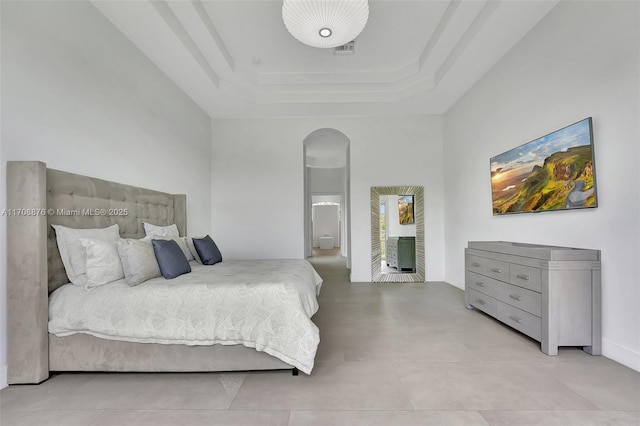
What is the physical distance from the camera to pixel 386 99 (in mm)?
4719

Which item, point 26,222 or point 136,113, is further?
point 136,113

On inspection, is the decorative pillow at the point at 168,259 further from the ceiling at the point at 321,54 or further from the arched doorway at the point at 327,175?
the arched doorway at the point at 327,175

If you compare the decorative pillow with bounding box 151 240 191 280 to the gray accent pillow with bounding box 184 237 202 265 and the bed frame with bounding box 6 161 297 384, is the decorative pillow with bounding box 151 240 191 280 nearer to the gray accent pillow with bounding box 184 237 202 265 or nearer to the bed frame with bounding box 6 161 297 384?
the bed frame with bounding box 6 161 297 384

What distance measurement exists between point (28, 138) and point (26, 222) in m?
0.65

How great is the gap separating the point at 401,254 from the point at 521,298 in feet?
9.18

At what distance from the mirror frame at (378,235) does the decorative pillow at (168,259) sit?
11.7 ft

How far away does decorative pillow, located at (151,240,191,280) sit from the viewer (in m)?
2.43

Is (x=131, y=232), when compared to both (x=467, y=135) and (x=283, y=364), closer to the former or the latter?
(x=283, y=364)

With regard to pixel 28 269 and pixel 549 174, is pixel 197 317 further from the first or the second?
pixel 549 174

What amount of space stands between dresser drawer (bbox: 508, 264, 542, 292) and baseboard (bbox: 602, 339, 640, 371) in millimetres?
599

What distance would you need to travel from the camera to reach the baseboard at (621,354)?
2.03 meters

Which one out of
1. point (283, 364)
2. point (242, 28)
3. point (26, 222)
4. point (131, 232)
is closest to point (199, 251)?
point (131, 232)

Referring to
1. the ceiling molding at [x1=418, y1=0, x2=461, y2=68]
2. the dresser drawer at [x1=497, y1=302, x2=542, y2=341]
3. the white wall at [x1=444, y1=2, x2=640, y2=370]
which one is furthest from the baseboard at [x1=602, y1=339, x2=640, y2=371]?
the ceiling molding at [x1=418, y1=0, x2=461, y2=68]

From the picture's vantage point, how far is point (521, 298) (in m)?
2.61
